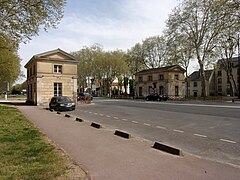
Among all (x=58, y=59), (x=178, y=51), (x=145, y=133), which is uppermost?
(x=178, y=51)

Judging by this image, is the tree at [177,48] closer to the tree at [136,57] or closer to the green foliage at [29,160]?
the tree at [136,57]

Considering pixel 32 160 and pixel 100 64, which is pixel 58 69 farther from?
pixel 100 64

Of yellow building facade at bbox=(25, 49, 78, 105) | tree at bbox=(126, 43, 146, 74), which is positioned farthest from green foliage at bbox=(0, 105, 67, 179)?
tree at bbox=(126, 43, 146, 74)

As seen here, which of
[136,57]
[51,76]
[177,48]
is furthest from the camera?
[136,57]

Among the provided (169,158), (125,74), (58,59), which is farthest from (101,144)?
(125,74)

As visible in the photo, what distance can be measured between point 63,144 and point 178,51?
45059mm

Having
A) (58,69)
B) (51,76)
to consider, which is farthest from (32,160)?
(58,69)

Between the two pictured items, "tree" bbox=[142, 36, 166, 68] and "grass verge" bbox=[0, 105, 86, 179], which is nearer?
"grass verge" bbox=[0, 105, 86, 179]

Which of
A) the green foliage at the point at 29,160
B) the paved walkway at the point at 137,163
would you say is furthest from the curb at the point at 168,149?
the green foliage at the point at 29,160

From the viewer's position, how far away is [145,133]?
10844 mm

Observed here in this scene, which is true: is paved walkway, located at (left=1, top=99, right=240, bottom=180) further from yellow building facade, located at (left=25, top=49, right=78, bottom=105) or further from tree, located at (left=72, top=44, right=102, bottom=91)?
tree, located at (left=72, top=44, right=102, bottom=91)

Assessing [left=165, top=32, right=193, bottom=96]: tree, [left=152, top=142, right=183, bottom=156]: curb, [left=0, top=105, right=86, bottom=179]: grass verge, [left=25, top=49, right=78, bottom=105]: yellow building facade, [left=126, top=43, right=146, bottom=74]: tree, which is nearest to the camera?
[left=0, top=105, right=86, bottom=179]: grass verge

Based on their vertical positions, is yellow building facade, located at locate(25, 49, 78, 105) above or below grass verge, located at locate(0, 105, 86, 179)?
above

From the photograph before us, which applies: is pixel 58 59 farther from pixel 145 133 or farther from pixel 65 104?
pixel 145 133
